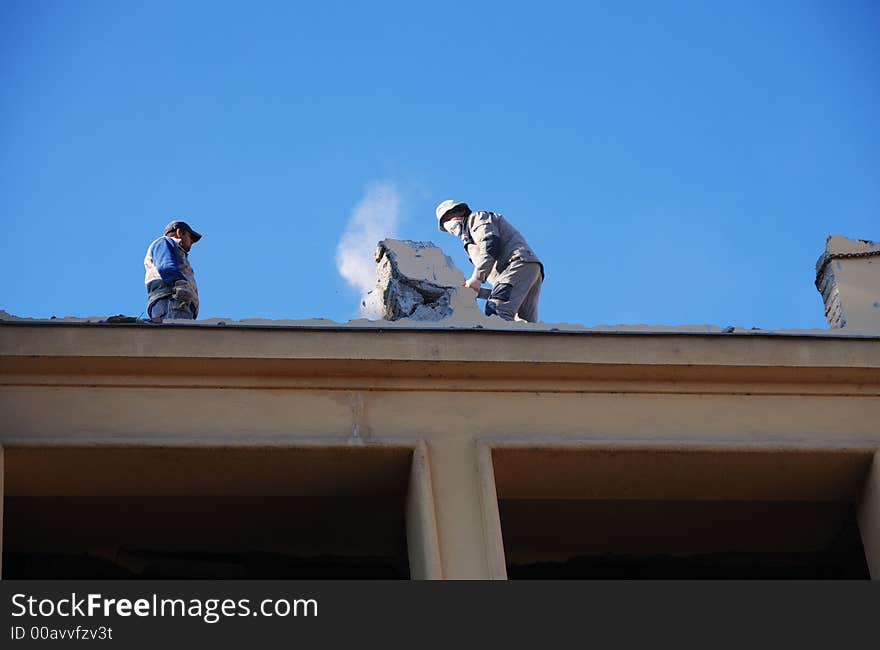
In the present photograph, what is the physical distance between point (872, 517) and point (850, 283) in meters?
1.91

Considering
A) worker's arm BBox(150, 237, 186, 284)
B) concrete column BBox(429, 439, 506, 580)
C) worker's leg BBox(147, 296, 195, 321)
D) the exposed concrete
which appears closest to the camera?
concrete column BBox(429, 439, 506, 580)

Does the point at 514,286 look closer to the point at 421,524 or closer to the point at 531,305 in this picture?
the point at 531,305

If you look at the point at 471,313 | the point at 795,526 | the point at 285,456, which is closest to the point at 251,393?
the point at 285,456

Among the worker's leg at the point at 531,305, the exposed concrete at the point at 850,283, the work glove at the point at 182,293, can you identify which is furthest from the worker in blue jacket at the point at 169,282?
the exposed concrete at the point at 850,283

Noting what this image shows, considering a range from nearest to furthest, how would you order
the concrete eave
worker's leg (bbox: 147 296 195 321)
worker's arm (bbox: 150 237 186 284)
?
the concrete eave < worker's leg (bbox: 147 296 195 321) < worker's arm (bbox: 150 237 186 284)

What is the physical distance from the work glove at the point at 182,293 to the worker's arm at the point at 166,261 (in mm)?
49

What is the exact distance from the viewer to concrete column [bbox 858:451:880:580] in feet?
50.7

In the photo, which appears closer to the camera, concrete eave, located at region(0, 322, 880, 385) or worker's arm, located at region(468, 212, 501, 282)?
concrete eave, located at region(0, 322, 880, 385)

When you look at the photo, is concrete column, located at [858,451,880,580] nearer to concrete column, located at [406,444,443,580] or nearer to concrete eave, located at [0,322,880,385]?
concrete eave, located at [0,322,880,385]

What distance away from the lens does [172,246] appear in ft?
59.4

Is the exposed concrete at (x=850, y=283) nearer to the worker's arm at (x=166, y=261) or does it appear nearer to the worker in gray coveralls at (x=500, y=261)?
the worker in gray coveralls at (x=500, y=261)

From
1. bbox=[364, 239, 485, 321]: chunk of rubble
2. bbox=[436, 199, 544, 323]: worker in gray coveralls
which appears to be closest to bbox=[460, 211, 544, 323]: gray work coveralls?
bbox=[436, 199, 544, 323]: worker in gray coveralls

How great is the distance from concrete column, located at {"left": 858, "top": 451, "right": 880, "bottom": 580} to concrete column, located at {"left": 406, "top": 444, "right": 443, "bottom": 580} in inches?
114
